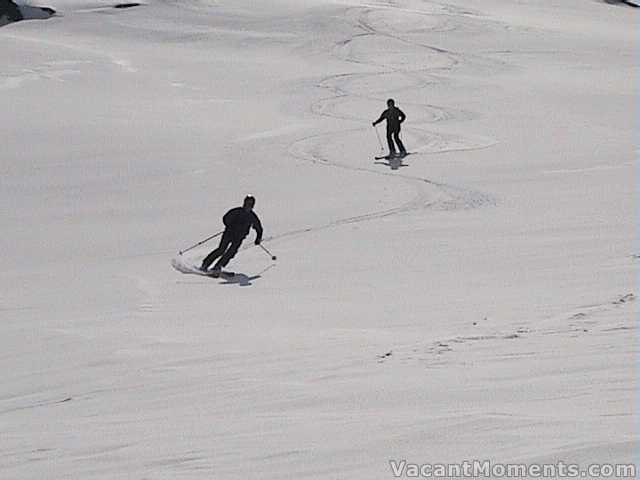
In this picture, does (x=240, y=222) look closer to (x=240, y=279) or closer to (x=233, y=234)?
(x=233, y=234)

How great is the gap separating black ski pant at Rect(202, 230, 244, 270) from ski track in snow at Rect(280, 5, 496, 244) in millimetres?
2058

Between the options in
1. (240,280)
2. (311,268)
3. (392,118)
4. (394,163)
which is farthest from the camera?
(392,118)

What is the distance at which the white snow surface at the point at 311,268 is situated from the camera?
565 centimetres

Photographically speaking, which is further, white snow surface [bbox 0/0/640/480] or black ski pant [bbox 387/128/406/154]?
black ski pant [bbox 387/128/406/154]

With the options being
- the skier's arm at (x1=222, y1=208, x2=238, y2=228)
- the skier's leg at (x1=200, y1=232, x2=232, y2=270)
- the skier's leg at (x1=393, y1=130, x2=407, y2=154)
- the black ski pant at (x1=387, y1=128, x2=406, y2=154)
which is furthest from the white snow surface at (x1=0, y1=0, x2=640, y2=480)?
the skier's arm at (x1=222, y1=208, x2=238, y2=228)

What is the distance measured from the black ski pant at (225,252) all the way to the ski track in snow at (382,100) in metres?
2.06

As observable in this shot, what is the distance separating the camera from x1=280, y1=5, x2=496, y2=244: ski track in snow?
681 inches

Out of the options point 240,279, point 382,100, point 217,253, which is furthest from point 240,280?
point 382,100

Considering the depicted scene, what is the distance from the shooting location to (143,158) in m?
21.8

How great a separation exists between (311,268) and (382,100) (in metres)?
18.5

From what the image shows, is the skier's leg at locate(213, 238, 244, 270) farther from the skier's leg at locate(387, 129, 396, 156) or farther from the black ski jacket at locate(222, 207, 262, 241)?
the skier's leg at locate(387, 129, 396, 156)

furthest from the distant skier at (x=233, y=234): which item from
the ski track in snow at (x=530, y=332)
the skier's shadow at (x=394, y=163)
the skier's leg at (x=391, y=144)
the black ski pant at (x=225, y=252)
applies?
the skier's leg at (x=391, y=144)

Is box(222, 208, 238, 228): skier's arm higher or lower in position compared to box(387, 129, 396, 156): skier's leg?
higher

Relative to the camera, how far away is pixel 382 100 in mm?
30906
